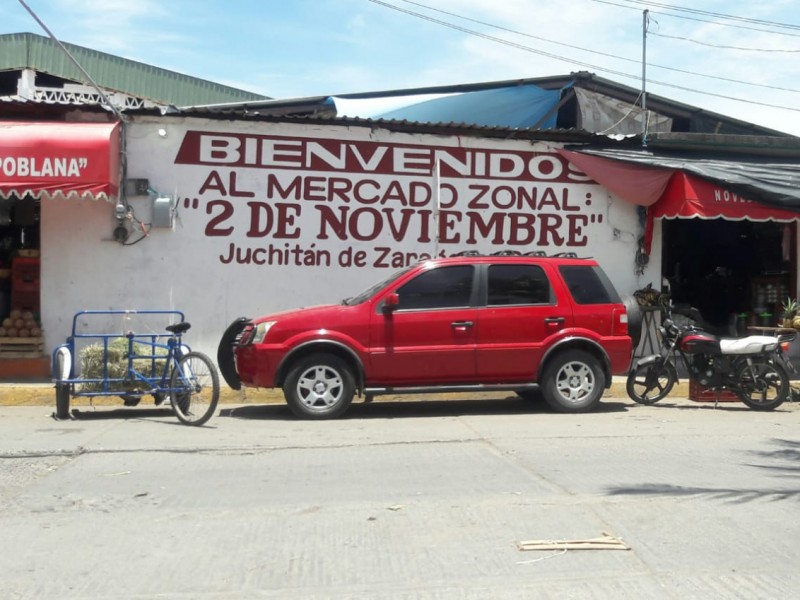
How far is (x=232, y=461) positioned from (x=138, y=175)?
627 centimetres

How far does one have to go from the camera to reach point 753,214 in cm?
1298

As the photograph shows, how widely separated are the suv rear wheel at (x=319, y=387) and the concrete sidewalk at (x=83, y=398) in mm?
1730

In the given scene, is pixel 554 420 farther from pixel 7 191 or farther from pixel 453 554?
pixel 7 191

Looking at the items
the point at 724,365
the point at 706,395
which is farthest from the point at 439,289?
the point at 706,395

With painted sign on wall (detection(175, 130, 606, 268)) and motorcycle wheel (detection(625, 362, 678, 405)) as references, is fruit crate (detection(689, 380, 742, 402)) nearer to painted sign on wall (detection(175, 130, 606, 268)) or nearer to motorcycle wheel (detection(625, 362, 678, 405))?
A: motorcycle wheel (detection(625, 362, 678, 405))

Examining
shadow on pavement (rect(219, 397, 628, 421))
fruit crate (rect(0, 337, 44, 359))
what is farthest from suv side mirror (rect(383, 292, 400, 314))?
fruit crate (rect(0, 337, 44, 359))

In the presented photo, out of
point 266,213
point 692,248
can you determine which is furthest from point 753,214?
point 266,213

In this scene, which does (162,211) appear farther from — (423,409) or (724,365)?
(724,365)

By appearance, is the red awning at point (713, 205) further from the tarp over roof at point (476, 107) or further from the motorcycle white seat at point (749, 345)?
the tarp over roof at point (476, 107)

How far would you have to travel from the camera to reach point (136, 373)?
10.1m

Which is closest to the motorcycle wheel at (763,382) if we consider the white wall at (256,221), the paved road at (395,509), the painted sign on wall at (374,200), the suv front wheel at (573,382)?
the paved road at (395,509)

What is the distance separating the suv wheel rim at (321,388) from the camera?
33.3ft

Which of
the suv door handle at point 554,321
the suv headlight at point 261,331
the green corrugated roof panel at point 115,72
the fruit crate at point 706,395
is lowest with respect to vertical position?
the fruit crate at point 706,395

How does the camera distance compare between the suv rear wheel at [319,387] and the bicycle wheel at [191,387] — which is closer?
the bicycle wheel at [191,387]
